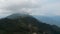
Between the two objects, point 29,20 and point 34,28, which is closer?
point 34,28

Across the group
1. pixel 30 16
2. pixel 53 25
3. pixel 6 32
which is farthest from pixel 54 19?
pixel 6 32

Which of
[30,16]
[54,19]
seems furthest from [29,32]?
[54,19]

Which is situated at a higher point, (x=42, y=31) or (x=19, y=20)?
(x=19, y=20)

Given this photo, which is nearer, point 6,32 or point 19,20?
point 6,32

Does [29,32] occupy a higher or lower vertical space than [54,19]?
lower

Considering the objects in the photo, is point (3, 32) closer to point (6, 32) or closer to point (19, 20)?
point (6, 32)

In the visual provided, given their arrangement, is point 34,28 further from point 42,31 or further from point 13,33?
point 13,33
